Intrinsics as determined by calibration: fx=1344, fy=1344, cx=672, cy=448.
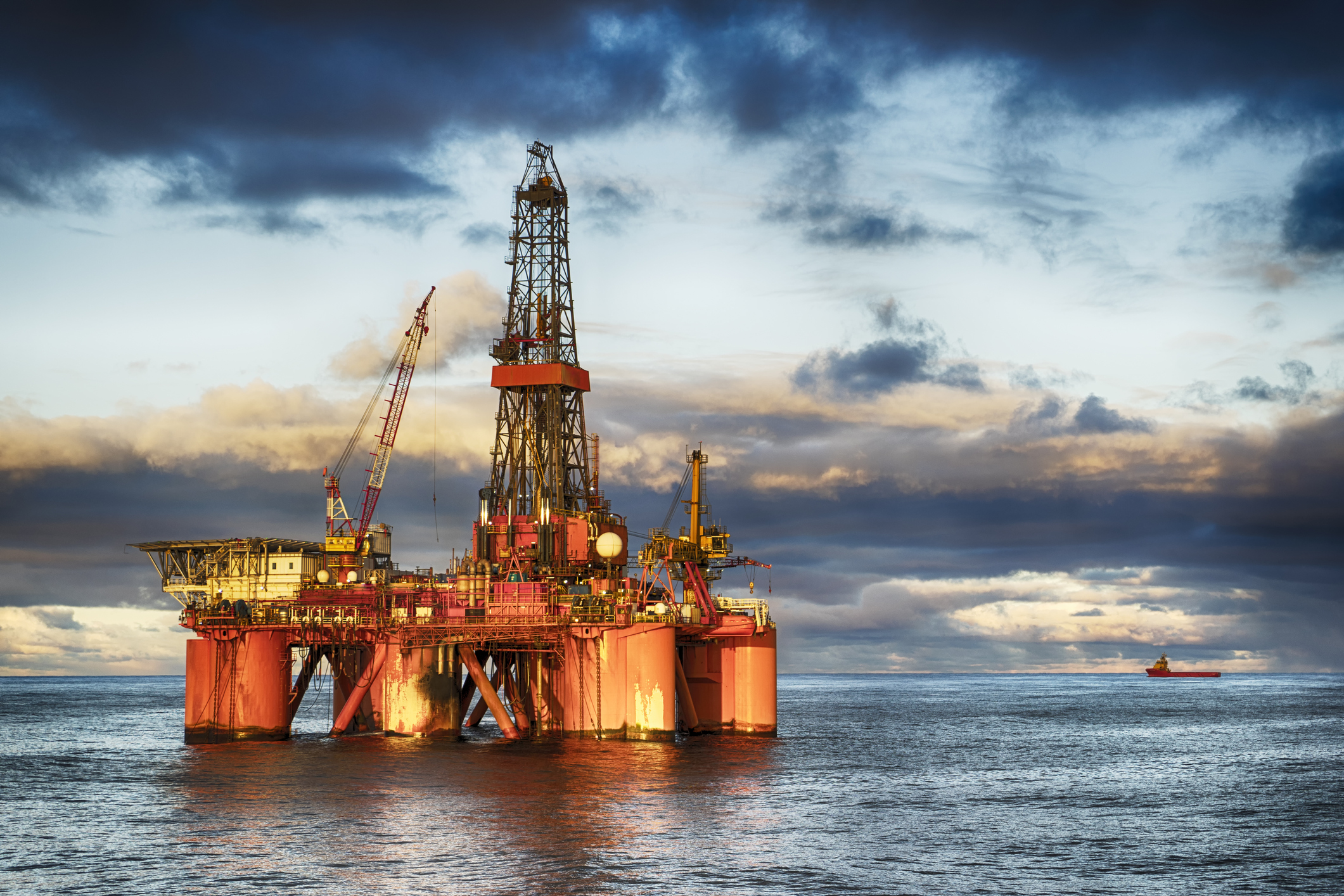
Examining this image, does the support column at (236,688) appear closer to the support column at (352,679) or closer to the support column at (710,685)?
the support column at (352,679)

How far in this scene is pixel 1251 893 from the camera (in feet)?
125

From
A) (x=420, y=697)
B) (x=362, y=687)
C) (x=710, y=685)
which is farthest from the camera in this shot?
(x=710, y=685)

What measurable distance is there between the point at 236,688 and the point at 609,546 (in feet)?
68.8

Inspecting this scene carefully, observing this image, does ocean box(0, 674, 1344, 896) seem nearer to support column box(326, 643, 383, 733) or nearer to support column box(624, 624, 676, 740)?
support column box(624, 624, 676, 740)

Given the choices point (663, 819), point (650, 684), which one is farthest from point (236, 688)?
point (663, 819)

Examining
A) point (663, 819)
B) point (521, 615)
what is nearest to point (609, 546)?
point (521, 615)

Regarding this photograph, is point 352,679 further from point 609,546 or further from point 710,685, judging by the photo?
point 710,685

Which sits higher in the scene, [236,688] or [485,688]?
[236,688]

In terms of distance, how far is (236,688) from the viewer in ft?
231

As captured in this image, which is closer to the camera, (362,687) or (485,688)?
(485,688)

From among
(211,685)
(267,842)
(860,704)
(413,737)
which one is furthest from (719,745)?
(860,704)

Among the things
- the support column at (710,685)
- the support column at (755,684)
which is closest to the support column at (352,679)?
the support column at (710,685)

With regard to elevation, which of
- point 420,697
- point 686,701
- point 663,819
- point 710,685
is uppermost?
point 710,685

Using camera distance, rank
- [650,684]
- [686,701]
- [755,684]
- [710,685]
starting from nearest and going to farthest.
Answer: [650,684] → [755,684] → [686,701] → [710,685]
